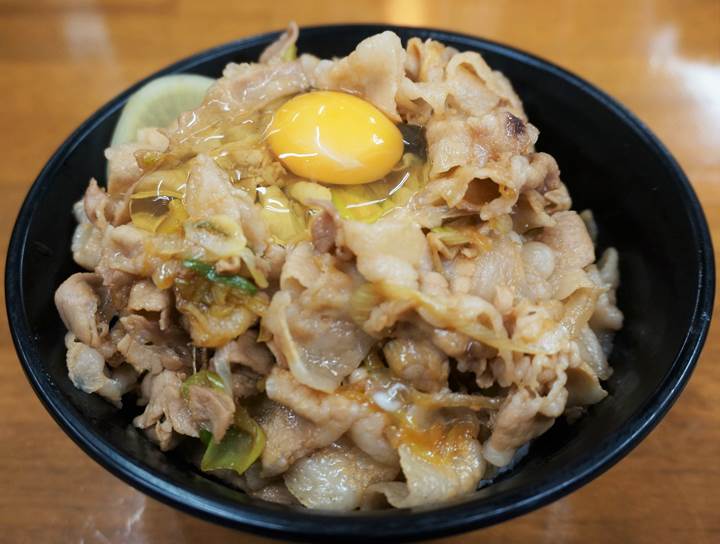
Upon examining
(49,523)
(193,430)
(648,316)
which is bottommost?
(49,523)

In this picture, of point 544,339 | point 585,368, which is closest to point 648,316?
point 585,368

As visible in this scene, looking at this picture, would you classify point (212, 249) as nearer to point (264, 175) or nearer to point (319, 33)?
point (264, 175)

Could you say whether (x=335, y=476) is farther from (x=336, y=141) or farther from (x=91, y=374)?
(x=336, y=141)

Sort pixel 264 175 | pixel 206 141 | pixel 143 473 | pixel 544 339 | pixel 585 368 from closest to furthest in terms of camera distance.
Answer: pixel 143 473
pixel 544 339
pixel 585 368
pixel 264 175
pixel 206 141

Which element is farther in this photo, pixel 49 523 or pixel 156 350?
pixel 49 523

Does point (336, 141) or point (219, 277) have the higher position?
point (336, 141)

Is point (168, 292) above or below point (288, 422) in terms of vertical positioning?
above

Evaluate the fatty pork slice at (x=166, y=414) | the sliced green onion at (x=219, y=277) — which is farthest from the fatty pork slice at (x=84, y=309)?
the sliced green onion at (x=219, y=277)

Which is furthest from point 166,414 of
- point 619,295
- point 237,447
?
point 619,295
